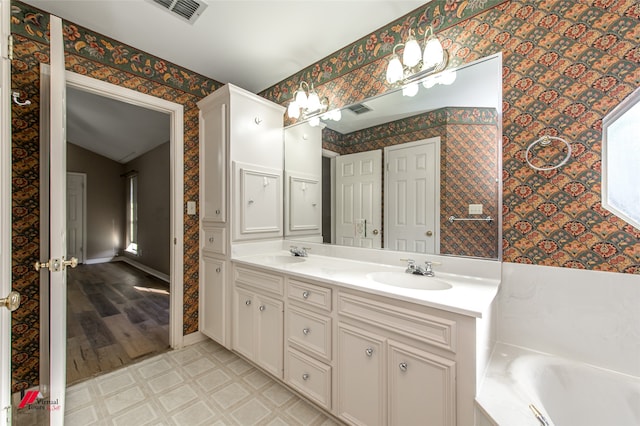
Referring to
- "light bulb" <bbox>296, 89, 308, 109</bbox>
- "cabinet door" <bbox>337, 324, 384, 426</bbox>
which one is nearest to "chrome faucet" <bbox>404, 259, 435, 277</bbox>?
"cabinet door" <bbox>337, 324, 384, 426</bbox>

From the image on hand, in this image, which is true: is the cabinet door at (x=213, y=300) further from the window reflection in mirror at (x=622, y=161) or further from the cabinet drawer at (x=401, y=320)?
the window reflection in mirror at (x=622, y=161)

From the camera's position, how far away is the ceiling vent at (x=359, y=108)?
6.50ft

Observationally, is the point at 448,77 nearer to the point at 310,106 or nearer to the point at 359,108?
the point at 359,108

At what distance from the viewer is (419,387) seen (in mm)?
1162

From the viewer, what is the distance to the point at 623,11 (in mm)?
1137

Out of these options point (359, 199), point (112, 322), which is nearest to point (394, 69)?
point (359, 199)

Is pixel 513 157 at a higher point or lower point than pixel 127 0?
lower

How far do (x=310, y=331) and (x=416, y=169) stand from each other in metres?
1.21

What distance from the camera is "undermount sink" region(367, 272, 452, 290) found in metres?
1.47

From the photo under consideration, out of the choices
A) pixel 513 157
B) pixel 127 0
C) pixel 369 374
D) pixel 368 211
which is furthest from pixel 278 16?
pixel 369 374

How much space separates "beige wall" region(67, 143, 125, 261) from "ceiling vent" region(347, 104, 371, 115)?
6860 mm

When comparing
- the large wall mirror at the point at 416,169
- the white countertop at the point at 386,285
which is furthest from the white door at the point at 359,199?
the white countertop at the point at 386,285

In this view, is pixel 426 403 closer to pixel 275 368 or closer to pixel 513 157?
pixel 275 368

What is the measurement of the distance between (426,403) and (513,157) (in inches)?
49.4
